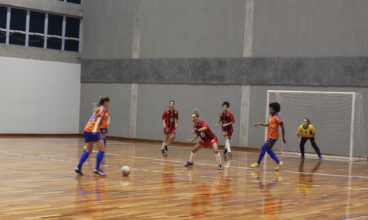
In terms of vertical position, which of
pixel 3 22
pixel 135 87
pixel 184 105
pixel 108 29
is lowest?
pixel 184 105

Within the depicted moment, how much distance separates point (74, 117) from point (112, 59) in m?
3.77

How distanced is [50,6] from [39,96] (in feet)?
14.6

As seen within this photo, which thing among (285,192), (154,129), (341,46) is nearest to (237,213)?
(285,192)

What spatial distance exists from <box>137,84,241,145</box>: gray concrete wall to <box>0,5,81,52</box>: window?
193 inches

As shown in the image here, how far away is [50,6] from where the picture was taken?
23.3m

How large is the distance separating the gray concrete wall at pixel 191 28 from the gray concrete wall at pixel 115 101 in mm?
2161

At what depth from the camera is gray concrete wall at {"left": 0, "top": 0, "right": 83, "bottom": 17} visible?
72.9 ft

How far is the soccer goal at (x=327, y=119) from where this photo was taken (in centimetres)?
1700

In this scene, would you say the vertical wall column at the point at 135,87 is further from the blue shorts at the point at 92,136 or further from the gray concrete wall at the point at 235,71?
the blue shorts at the point at 92,136

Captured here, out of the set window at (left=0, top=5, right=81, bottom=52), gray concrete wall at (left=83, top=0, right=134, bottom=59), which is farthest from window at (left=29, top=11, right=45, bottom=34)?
gray concrete wall at (left=83, top=0, right=134, bottom=59)

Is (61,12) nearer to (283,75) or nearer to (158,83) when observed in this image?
(158,83)

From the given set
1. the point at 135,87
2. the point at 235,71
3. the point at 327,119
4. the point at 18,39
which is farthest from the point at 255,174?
the point at 18,39

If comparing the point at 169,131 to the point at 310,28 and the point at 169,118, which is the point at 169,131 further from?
the point at 310,28

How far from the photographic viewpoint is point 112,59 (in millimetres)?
23734
